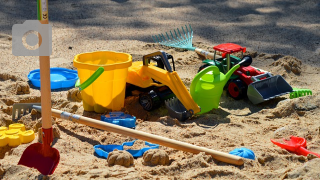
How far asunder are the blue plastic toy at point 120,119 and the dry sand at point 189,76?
0.08m

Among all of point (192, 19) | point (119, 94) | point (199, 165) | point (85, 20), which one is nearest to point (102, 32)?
point (85, 20)

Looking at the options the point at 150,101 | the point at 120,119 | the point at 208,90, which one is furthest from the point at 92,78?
the point at 208,90

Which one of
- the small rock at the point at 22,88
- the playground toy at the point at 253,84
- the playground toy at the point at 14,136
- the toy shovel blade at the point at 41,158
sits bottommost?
the playground toy at the point at 14,136

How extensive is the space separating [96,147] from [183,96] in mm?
864

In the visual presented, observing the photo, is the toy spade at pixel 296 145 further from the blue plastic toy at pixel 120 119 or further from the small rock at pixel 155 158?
the blue plastic toy at pixel 120 119

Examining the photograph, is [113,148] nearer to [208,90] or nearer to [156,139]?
[156,139]

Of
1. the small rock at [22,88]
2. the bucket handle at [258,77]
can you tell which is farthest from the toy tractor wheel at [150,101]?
the small rock at [22,88]

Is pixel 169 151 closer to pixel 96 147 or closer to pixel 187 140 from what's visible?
pixel 187 140

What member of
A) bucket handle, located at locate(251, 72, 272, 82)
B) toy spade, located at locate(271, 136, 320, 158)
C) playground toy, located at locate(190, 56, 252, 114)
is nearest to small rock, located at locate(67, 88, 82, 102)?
playground toy, located at locate(190, 56, 252, 114)

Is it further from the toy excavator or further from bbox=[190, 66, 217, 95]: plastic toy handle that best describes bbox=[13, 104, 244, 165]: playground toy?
bbox=[190, 66, 217, 95]: plastic toy handle

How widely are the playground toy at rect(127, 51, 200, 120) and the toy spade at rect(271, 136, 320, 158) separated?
28.2 inches

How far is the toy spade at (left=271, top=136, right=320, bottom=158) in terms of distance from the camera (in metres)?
2.59

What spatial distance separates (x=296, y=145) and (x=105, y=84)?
1414 mm

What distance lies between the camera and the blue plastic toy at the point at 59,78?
12.3ft
